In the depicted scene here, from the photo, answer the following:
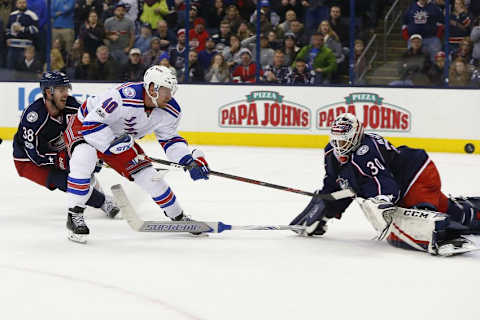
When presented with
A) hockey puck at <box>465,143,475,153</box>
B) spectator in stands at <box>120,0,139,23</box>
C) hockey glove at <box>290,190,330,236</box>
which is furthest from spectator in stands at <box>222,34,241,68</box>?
hockey glove at <box>290,190,330,236</box>

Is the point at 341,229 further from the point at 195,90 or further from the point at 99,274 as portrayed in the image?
the point at 195,90

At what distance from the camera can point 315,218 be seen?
451cm

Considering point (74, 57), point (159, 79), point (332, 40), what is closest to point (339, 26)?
point (332, 40)

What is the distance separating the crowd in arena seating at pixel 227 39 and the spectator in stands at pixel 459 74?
11 mm

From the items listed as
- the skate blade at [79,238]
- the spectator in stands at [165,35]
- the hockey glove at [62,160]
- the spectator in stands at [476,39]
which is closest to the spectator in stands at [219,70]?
the spectator in stands at [165,35]

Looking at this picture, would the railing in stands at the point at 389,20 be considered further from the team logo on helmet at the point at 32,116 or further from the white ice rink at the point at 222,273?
the team logo on helmet at the point at 32,116

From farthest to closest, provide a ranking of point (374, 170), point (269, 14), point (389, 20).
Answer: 1. point (269, 14)
2. point (389, 20)
3. point (374, 170)

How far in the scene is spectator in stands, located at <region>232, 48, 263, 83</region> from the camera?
981 cm

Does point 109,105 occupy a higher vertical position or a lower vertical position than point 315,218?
higher

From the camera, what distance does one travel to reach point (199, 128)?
989cm

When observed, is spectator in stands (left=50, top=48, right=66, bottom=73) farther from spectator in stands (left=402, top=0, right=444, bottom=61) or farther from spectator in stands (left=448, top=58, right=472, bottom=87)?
spectator in stands (left=448, top=58, right=472, bottom=87)

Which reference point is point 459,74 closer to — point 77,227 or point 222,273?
point 77,227

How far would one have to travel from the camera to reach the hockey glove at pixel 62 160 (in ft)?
17.2

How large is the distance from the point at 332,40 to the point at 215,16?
1.50m
